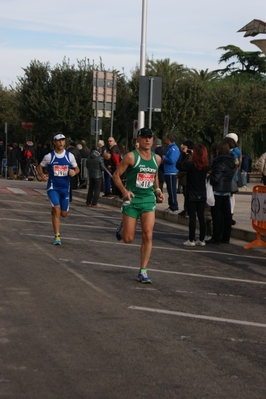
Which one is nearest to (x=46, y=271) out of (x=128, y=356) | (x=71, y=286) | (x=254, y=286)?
(x=71, y=286)

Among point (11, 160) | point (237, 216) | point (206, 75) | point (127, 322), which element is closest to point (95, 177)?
point (237, 216)

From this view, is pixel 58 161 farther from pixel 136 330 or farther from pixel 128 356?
pixel 128 356

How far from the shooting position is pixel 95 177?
73.6 feet

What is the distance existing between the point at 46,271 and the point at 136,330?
329 centimetres

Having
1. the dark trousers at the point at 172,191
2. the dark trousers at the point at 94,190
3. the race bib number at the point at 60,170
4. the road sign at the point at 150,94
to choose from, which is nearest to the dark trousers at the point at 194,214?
the race bib number at the point at 60,170

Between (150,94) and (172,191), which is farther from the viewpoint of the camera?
(150,94)

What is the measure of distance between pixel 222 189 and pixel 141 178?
4.82 metres

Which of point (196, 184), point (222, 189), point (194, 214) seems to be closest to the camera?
point (196, 184)

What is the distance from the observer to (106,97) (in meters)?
29.7

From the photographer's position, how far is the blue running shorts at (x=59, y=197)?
42.8ft

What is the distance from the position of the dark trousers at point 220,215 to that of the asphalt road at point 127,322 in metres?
0.91

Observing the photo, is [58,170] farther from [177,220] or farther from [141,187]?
[177,220]

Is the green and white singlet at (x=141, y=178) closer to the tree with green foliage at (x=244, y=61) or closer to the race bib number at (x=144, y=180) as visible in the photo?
the race bib number at (x=144, y=180)

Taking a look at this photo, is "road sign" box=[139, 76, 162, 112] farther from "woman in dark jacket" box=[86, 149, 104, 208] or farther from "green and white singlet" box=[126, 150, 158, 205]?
"green and white singlet" box=[126, 150, 158, 205]
